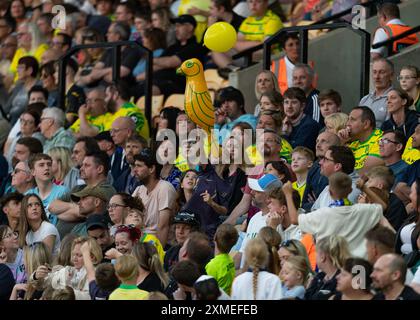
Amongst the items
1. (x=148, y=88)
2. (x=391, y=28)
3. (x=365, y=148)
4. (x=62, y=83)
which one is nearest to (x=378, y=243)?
(x=365, y=148)

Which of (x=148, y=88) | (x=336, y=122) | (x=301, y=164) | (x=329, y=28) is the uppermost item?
(x=329, y=28)

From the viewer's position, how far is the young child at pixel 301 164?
14188 mm

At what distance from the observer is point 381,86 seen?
1512 cm

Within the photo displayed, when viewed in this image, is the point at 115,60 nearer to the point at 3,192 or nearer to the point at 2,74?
the point at 3,192

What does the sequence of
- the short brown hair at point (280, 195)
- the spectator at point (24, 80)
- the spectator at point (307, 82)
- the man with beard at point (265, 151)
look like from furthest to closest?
the spectator at point (24, 80)
the spectator at point (307, 82)
the man with beard at point (265, 151)
the short brown hair at point (280, 195)

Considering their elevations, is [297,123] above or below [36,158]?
above

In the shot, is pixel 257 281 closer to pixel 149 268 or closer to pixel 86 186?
pixel 149 268

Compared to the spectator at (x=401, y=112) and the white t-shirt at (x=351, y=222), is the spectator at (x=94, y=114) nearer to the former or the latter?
the spectator at (x=401, y=112)

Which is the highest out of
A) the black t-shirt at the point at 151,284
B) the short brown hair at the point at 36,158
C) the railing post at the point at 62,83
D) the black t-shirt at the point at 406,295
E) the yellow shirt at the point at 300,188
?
the railing post at the point at 62,83

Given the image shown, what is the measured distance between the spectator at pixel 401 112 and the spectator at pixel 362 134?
0.75 ft

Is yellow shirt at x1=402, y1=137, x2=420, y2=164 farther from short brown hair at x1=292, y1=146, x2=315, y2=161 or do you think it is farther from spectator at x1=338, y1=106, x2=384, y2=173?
short brown hair at x1=292, y1=146, x2=315, y2=161

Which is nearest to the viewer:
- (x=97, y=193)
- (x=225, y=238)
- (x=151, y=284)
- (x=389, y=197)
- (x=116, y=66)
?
(x=151, y=284)

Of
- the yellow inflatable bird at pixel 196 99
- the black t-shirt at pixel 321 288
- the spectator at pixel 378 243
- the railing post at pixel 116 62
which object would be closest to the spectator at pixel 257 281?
the black t-shirt at pixel 321 288

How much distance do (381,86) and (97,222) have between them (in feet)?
10.1
